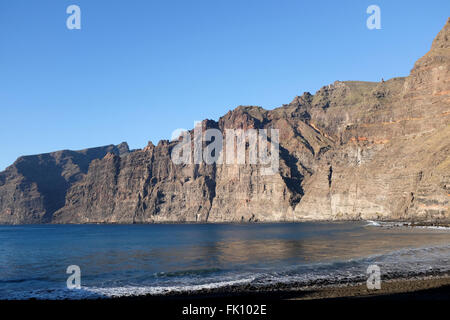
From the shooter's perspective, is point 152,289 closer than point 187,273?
Yes

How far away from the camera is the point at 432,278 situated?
33.8 metres

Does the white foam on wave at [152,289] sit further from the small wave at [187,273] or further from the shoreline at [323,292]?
the small wave at [187,273]

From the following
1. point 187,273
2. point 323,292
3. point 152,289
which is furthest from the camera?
point 187,273

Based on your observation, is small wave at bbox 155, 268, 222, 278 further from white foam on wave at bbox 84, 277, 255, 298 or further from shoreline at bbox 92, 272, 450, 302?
shoreline at bbox 92, 272, 450, 302

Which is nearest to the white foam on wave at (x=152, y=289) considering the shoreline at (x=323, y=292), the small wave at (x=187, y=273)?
the shoreline at (x=323, y=292)

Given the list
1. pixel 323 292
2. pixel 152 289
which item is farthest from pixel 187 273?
pixel 323 292

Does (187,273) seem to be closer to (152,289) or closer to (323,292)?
(152,289)

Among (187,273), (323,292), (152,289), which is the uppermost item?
(323,292)

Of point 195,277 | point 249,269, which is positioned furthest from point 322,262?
point 195,277
